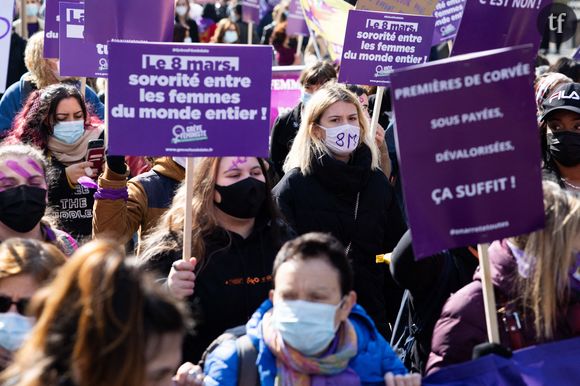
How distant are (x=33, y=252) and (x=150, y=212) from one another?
2144mm

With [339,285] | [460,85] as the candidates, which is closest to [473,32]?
[460,85]

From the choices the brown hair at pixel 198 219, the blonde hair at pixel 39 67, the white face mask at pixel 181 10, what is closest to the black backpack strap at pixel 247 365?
the brown hair at pixel 198 219

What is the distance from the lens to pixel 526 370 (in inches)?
137

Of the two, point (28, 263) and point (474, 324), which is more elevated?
point (28, 263)

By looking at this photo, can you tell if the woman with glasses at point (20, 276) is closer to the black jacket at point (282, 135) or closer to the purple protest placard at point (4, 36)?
the purple protest placard at point (4, 36)

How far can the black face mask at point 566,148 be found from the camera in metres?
5.65

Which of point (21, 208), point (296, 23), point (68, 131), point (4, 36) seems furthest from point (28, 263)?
point (296, 23)

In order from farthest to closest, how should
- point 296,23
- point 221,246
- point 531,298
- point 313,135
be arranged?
1. point 296,23
2. point 313,135
3. point 221,246
4. point 531,298

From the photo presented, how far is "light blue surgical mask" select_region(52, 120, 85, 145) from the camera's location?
6574 mm

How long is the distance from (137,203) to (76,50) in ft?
7.37

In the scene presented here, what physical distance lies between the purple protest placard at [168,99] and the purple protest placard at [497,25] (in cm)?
141

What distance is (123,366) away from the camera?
2.28m

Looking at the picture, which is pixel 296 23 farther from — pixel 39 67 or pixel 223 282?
pixel 223 282

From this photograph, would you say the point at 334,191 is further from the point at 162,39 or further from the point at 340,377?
the point at 340,377
